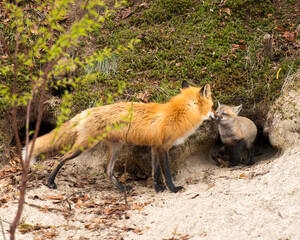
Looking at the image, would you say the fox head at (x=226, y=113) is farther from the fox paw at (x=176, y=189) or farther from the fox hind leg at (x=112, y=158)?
the fox hind leg at (x=112, y=158)

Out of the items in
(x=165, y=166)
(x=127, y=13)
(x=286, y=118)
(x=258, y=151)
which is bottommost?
(x=258, y=151)

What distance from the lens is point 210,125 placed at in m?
7.17

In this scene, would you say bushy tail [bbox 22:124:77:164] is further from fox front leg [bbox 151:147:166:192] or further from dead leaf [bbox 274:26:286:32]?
dead leaf [bbox 274:26:286:32]

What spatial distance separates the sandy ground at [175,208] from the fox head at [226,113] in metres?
1.03

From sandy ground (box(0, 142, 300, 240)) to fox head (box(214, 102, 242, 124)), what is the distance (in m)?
1.03

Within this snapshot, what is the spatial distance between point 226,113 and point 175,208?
252 cm

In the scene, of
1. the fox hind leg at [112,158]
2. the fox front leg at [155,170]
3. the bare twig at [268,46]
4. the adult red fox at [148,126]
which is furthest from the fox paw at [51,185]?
the bare twig at [268,46]

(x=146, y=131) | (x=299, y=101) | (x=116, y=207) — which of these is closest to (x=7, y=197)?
(x=116, y=207)

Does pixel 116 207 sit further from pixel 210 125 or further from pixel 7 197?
pixel 210 125

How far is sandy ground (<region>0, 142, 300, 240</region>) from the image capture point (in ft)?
12.6

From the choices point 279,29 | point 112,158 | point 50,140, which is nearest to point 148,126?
point 112,158

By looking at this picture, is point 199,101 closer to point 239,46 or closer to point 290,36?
point 239,46

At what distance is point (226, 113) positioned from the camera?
259 inches

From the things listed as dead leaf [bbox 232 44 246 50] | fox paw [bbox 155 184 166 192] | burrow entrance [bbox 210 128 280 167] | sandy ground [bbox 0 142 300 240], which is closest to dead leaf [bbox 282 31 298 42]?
dead leaf [bbox 232 44 246 50]
